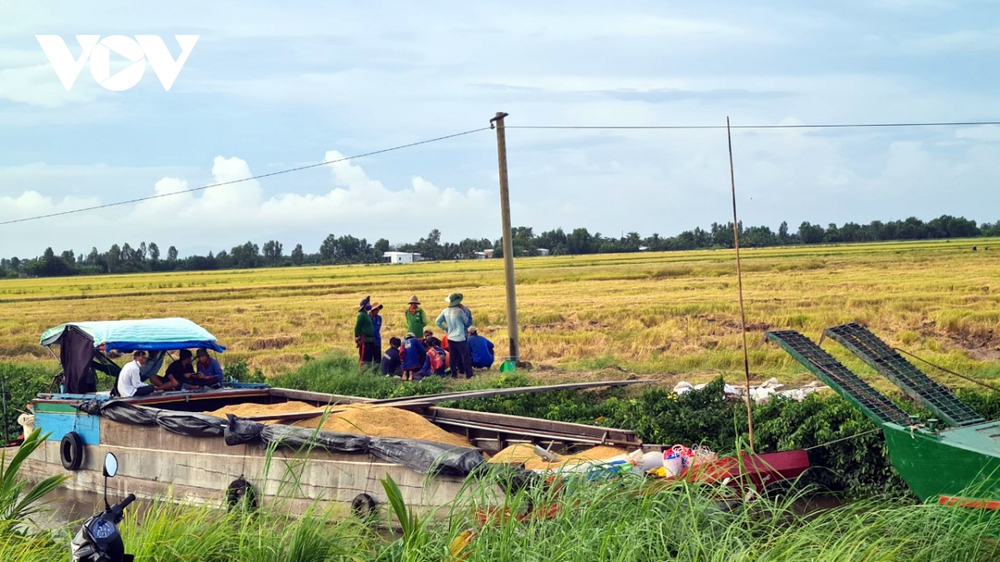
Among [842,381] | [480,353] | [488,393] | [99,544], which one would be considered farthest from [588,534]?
[480,353]

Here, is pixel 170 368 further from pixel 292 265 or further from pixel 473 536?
pixel 292 265

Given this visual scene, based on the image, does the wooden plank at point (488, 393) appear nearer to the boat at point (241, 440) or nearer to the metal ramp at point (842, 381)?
the boat at point (241, 440)

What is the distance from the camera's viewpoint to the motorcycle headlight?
18.7ft

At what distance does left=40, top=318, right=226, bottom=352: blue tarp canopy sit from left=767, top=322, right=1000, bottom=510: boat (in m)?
8.60

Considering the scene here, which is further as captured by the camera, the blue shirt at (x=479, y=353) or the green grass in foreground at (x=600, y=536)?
the blue shirt at (x=479, y=353)

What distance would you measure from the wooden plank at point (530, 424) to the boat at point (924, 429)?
259 cm

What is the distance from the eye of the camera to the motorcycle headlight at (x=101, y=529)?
571 cm

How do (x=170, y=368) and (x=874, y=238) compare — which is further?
(x=874, y=238)

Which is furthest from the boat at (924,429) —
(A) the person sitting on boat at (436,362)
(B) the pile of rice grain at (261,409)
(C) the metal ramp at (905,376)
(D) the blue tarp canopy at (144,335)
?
(A) the person sitting on boat at (436,362)

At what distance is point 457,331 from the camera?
18875 mm

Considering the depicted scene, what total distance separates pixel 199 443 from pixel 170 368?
10.7 feet

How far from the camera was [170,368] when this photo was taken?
49.1 ft

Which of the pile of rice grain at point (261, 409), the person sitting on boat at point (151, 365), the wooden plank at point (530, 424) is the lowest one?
the wooden plank at point (530, 424)

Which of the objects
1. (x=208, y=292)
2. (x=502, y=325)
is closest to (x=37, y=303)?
(x=208, y=292)
